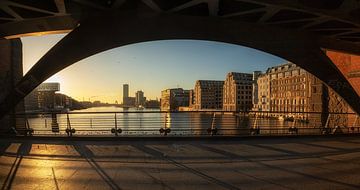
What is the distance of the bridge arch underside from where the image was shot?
12.7 meters

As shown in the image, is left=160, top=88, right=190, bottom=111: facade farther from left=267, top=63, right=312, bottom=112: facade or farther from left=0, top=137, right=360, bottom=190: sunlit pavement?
left=0, top=137, right=360, bottom=190: sunlit pavement

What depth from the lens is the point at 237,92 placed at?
12206 cm

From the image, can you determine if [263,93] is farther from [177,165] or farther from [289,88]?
[177,165]

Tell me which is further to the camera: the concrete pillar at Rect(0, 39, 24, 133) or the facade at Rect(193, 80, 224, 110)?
the facade at Rect(193, 80, 224, 110)

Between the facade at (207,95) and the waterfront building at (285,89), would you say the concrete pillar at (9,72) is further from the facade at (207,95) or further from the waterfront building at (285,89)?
the facade at (207,95)

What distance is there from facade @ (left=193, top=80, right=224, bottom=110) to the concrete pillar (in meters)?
114

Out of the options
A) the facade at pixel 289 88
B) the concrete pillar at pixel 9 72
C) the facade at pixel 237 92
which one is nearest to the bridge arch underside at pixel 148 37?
the concrete pillar at pixel 9 72

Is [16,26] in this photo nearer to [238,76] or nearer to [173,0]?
[173,0]

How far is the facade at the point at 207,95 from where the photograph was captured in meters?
132

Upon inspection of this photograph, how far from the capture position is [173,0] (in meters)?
11.6

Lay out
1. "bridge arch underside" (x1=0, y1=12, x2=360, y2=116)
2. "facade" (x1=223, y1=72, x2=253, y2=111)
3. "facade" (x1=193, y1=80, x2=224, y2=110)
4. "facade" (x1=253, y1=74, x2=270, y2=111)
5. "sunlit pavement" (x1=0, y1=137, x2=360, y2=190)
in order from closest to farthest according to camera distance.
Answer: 1. "sunlit pavement" (x1=0, y1=137, x2=360, y2=190)
2. "bridge arch underside" (x1=0, y1=12, x2=360, y2=116)
3. "facade" (x1=253, y1=74, x2=270, y2=111)
4. "facade" (x1=223, y1=72, x2=253, y2=111)
5. "facade" (x1=193, y1=80, x2=224, y2=110)

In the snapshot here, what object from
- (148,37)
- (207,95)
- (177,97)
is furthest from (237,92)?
(148,37)

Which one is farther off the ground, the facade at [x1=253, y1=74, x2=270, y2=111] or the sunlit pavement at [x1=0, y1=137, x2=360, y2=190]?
the facade at [x1=253, y1=74, x2=270, y2=111]

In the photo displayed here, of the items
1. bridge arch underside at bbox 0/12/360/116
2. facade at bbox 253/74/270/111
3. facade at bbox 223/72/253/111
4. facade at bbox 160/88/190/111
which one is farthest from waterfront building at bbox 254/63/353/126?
bridge arch underside at bbox 0/12/360/116
